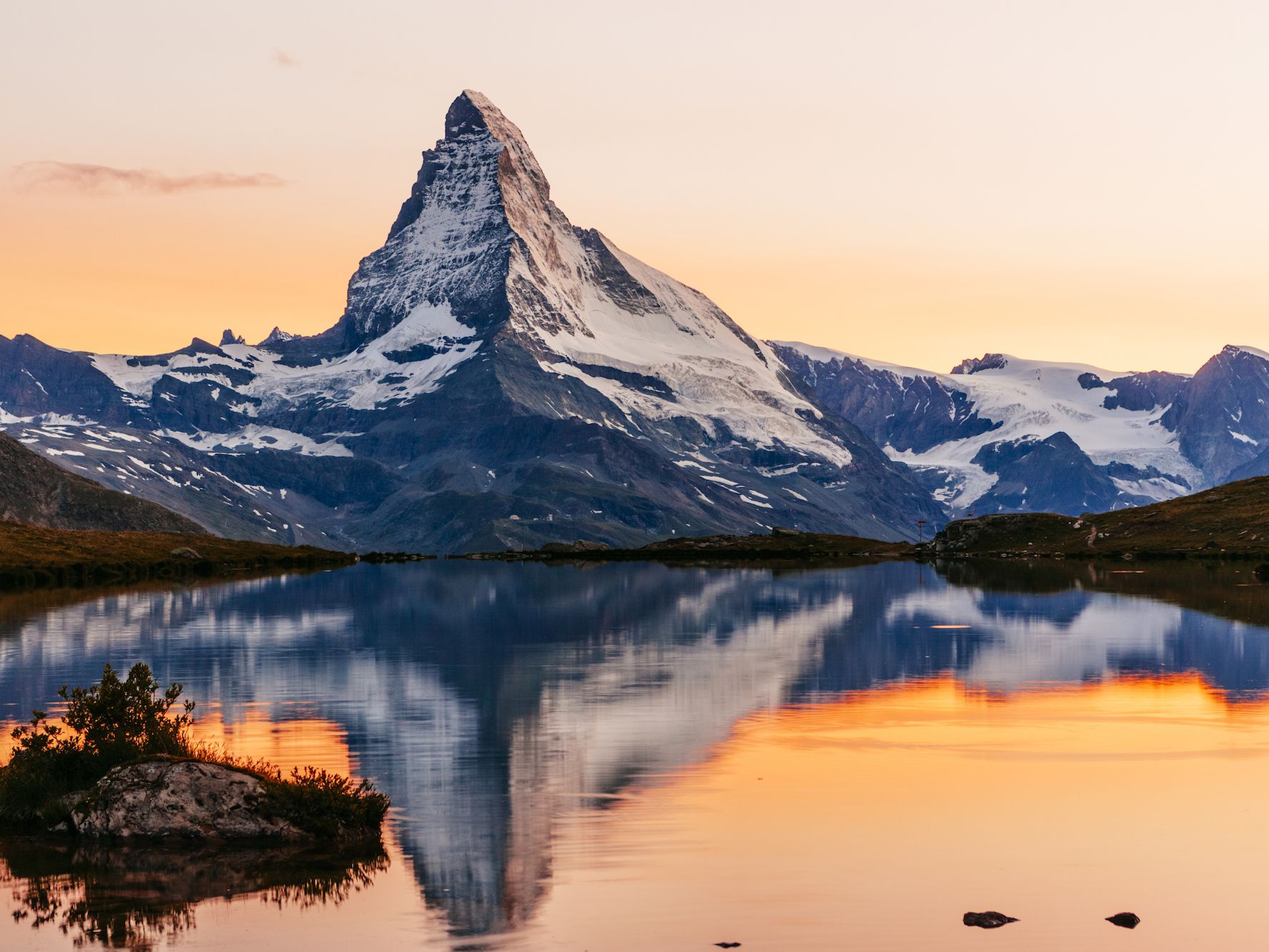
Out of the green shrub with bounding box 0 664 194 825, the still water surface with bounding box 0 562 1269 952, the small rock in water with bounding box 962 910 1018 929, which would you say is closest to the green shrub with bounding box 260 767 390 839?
the still water surface with bounding box 0 562 1269 952

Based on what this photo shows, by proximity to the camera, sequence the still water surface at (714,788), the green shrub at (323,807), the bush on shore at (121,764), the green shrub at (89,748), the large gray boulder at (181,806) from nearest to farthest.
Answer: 1. the still water surface at (714,788)
2. the large gray boulder at (181,806)
3. the green shrub at (323,807)
4. the bush on shore at (121,764)
5. the green shrub at (89,748)

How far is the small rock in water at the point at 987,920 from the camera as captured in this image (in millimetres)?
31453

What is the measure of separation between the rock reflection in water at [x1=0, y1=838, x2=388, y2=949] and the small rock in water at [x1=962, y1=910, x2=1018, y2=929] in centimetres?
1300

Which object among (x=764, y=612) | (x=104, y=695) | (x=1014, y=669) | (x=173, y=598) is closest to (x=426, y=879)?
(x=104, y=695)

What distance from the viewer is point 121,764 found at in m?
40.6

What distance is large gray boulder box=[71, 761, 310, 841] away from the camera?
38.7m

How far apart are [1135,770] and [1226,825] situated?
9.02 m

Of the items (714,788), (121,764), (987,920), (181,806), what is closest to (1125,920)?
(987,920)

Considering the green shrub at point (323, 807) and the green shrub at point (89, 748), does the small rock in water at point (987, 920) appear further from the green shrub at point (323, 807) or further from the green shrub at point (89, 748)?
the green shrub at point (89, 748)

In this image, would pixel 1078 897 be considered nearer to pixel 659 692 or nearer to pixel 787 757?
pixel 787 757

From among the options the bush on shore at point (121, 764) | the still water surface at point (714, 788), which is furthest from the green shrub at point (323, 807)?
the still water surface at point (714, 788)

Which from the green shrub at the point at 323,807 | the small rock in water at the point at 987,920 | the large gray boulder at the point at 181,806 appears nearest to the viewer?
the small rock in water at the point at 987,920

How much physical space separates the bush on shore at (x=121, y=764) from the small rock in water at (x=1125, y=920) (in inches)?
698

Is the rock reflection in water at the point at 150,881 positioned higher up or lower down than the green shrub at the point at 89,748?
lower down
